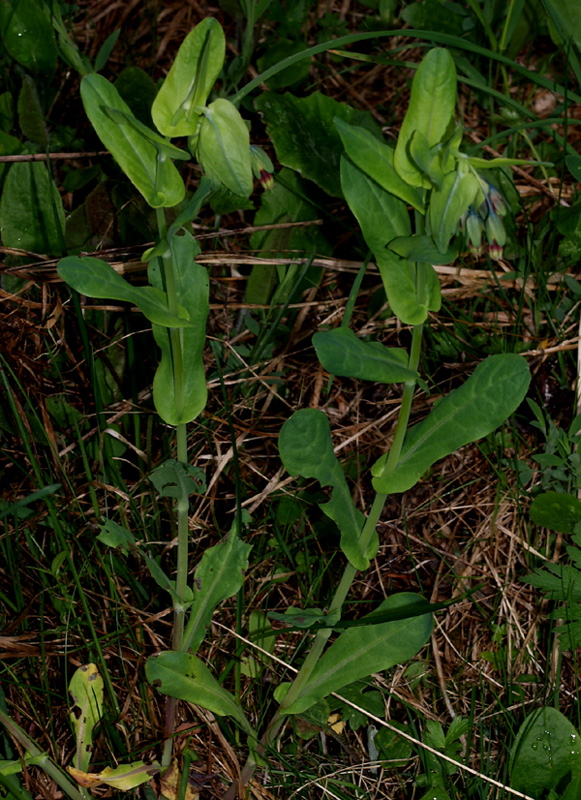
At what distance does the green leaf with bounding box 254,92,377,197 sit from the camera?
111 inches

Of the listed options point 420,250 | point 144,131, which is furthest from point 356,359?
point 144,131

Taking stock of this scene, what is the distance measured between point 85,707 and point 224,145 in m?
1.33

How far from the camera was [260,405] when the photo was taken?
105 inches

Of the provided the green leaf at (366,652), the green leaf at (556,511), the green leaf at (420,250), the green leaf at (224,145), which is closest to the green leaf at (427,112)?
the green leaf at (420,250)

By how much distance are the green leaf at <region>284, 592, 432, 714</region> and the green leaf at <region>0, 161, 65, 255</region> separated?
1636 millimetres

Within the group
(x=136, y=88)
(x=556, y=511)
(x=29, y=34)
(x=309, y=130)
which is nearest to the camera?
(x=556, y=511)

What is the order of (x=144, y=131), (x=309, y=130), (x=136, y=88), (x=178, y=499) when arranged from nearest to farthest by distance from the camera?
1. (x=144, y=131)
2. (x=178, y=499)
3. (x=136, y=88)
4. (x=309, y=130)

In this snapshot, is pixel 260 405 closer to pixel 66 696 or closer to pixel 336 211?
pixel 336 211

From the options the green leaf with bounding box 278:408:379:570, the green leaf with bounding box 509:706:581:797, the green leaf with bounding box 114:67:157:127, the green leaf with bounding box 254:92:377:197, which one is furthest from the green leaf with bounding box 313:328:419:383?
the green leaf with bounding box 114:67:157:127

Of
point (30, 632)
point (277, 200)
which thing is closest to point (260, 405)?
point (277, 200)

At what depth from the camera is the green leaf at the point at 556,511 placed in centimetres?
221

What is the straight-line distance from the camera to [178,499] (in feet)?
5.89

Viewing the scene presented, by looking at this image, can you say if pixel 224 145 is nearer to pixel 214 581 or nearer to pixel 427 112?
pixel 427 112

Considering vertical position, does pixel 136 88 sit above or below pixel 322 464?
above
